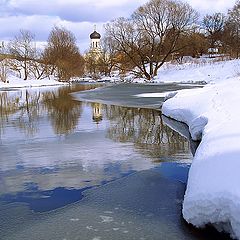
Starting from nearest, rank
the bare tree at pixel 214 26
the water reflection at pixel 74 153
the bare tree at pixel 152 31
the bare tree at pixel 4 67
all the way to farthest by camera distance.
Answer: the water reflection at pixel 74 153, the bare tree at pixel 152 31, the bare tree at pixel 4 67, the bare tree at pixel 214 26

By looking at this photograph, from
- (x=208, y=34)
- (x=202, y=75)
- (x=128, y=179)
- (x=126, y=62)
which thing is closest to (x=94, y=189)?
(x=128, y=179)

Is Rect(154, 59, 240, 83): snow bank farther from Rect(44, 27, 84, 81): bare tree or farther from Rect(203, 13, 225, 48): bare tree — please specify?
Rect(203, 13, 225, 48): bare tree

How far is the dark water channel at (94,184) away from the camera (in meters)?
5.49

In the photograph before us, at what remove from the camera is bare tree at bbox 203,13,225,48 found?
86.5m

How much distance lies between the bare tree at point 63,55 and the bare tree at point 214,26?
96.5 ft

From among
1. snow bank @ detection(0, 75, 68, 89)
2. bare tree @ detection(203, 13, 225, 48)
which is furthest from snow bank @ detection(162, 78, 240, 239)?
bare tree @ detection(203, 13, 225, 48)

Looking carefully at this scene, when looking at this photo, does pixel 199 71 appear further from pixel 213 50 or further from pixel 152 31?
pixel 213 50

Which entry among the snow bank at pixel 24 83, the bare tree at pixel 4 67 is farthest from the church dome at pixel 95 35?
the bare tree at pixel 4 67

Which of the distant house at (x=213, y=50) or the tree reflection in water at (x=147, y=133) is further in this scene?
the distant house at (x=213, y=50)

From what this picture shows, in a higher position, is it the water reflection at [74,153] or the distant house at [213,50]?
the distant house at [213,50]

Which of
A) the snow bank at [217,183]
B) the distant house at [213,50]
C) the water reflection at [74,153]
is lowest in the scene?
the water reflection at [74,153]

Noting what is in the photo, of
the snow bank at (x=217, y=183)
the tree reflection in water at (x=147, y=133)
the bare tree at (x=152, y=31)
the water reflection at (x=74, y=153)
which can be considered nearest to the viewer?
the snow bank at (x=217, y=183)

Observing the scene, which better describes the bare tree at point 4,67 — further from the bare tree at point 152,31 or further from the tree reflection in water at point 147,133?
the tree reflection in water at point 147,133

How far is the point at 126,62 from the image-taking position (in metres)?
65.1
